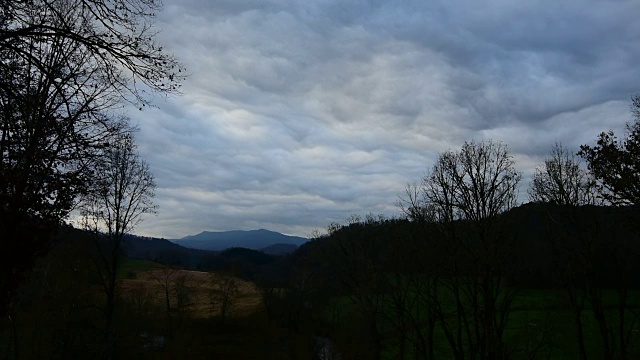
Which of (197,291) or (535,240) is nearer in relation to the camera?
(535,240)

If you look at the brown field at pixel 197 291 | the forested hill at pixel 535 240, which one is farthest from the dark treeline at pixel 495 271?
the brown field at pixel 197 291

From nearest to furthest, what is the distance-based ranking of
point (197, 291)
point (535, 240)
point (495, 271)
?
point (495, 271)
point (535, 240)
point (197, 291)

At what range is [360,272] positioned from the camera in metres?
32.6

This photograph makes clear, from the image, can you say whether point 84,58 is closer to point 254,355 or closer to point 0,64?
point 0,64

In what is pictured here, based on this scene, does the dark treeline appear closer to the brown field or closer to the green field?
the green field

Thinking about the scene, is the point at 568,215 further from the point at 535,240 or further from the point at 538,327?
the point at 538,327

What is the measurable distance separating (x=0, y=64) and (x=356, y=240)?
3058 centimetres

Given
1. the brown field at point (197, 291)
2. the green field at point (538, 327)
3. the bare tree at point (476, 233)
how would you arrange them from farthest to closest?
the brown field at point (197, 291) < the green field at point (538, 327) < the bare tree at point (476, 233)

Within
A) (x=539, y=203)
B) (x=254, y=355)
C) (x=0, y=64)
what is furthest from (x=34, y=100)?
(x=254, y=355)

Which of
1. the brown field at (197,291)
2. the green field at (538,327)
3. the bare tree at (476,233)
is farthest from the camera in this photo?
the brown field at (197,291)

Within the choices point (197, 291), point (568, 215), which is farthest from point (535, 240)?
point (197, 291)

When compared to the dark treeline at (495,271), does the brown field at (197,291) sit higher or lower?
lower

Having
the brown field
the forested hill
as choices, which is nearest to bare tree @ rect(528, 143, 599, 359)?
the forested hill

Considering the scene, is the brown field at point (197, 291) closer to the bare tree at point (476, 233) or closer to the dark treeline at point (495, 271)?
the dark treeline at point (495, 271)
